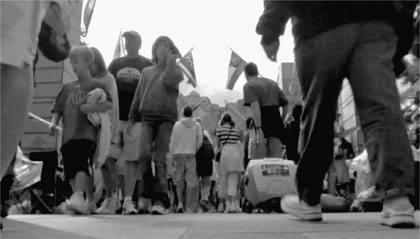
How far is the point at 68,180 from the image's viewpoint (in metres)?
5.98

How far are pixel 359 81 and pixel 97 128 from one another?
352 cm

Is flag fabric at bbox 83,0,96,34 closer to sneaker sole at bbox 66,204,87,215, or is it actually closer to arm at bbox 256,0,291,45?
sneaker sole at bbox 66,204,87,215

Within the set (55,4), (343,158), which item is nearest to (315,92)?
(55,4)

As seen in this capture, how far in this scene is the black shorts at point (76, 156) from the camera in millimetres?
5844

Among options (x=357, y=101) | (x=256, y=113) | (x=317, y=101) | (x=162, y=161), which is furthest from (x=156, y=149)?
(x=357, y=101)

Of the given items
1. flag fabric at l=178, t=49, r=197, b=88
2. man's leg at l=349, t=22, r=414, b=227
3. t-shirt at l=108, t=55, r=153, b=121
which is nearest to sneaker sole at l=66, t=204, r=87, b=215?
t-shirt at l=108, t=55, r=153, b=121

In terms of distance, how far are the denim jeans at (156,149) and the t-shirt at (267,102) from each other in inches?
69.3

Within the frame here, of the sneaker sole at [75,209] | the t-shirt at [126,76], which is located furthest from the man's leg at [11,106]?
the t-shirt at [126,76]

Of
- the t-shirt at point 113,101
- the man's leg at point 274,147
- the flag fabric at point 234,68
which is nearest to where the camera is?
the t-shirt at point 113,101

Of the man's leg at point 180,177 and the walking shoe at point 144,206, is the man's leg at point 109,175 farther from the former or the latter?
the man's leg at point 180,177

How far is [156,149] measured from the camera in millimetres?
6293

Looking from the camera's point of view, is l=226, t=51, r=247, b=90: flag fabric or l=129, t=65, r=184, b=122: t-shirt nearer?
l=129, t=65, r=184, b=122: t-shirt

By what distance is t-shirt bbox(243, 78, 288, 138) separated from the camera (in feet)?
25.6

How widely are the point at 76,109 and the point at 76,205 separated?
3.32 feet
